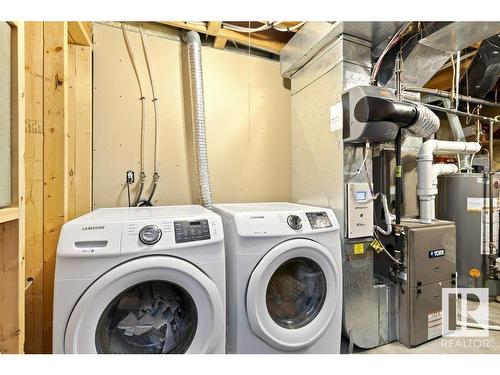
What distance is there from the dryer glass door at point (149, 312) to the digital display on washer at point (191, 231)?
0.10 meters

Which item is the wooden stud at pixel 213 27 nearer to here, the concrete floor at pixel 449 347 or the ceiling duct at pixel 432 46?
the ceiling duct at pixel 432 46

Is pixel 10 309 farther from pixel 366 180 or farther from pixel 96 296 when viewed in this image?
pixel 366 180

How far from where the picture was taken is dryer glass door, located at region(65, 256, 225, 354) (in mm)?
893

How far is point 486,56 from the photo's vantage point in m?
2.03

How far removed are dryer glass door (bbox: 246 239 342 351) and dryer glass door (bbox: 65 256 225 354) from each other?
8.9 inches

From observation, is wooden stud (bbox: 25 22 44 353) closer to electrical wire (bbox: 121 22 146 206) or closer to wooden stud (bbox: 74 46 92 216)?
wooden stud (bbox: 74 46 92 216)

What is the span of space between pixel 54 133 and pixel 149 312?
0.97m

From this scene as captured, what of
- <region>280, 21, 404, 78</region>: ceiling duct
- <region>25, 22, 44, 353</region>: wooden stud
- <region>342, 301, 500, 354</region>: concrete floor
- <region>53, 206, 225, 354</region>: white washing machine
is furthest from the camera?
<region>342, 301, 500, 354</region>: concrete floor

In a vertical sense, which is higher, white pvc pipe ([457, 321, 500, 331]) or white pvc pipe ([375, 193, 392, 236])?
white pvc pipe ([375, 193, 392, 236])

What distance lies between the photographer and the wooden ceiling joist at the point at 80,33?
4.43 ft

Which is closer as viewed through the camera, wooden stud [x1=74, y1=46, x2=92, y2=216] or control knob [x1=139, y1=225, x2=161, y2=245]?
control knob [x1=139, y1=225, x2=161, y2=245]

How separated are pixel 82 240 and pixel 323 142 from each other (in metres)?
1.54

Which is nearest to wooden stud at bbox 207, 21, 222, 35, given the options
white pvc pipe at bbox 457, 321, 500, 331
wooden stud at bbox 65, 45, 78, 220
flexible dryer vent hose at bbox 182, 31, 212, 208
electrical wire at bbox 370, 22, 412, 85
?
flexible dryer vent hose at bbox 182, 31, 212, 208
